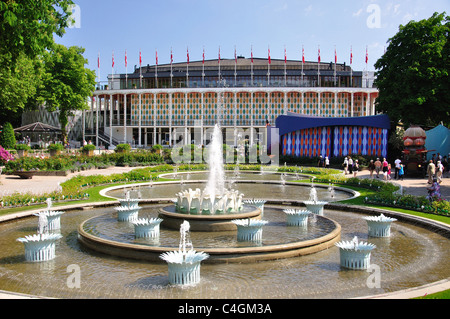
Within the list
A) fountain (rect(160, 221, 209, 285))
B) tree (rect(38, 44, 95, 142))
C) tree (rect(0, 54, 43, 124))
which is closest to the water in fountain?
fountain (rect(160, 221, 209, 285))

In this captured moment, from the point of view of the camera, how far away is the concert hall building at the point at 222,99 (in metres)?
61.5

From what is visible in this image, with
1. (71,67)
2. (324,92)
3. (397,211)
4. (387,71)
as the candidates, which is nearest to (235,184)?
(397,211)

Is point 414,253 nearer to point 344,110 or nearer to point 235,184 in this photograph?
point 235,184

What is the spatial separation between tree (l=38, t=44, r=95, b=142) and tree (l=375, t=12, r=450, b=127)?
35916 millimetres

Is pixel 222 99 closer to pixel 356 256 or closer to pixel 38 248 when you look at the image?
pixel 38 248

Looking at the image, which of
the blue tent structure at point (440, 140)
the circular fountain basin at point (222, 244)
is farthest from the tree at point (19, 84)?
the blue tent structure at point (440, 140)

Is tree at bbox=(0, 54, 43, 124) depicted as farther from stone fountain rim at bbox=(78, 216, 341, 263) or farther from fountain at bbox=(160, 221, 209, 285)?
fountain at bbox=(160, 221, 209, 285)

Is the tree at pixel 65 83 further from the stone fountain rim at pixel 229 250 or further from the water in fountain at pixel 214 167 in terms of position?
the stone fountain rim at pixel 229 250

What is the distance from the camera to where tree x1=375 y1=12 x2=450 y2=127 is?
30.8 meters

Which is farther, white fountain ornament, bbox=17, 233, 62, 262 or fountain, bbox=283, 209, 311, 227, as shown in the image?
fountain, bbox=283, 209, 311, 227

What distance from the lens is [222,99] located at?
62.3 meters

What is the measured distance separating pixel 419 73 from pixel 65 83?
4041 centimetres
